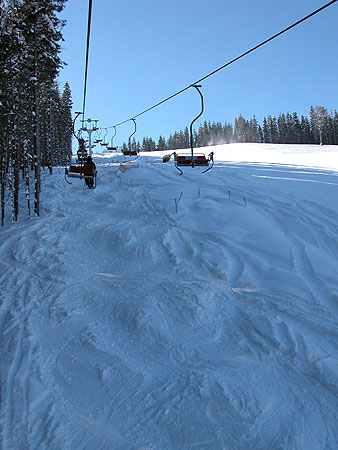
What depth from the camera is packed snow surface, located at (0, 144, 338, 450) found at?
3547 millimetres

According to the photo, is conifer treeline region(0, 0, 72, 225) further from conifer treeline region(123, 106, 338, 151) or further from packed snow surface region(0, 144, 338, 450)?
conifer treeline region(123, 106, 338, 151)

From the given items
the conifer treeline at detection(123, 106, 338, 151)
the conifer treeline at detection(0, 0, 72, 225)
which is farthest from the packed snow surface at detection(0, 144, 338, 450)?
the conifer treeline at detection(123, 106, 338, 151)

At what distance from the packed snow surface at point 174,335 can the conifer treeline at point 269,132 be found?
7374 cm

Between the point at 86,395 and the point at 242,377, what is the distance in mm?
2067

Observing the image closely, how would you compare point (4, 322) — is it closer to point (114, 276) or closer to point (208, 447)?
point (114, 276)

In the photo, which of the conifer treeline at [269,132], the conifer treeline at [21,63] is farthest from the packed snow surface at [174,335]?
the conifer treeline at [269,132]

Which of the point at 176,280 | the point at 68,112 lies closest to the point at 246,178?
the point at 176,280

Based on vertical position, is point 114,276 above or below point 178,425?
above

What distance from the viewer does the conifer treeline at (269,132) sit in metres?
77.4

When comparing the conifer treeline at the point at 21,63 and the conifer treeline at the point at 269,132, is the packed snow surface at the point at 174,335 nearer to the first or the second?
the conifer treeline at the point at 21,63

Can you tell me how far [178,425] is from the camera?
3.57 metres

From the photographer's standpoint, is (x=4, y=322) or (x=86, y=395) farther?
(x=4, y=322)

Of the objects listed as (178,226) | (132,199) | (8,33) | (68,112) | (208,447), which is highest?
(68,112)

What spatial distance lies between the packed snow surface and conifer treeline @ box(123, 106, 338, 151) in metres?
73.7
